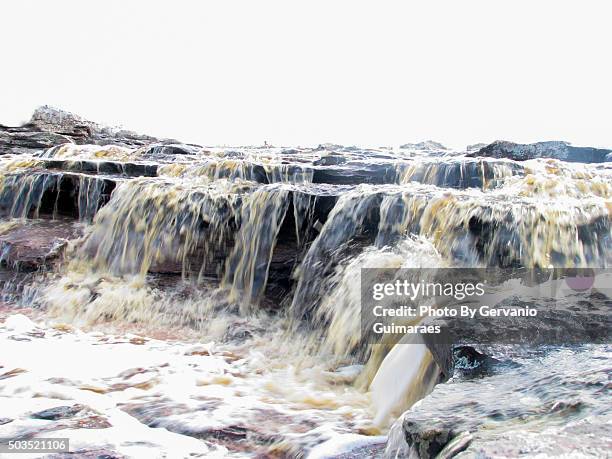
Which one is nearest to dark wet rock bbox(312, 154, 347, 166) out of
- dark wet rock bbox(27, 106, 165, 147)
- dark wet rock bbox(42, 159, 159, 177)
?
dark wet rock bbox(42, 159, 159, 177)

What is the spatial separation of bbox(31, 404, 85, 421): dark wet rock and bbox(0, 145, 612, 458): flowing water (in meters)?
0.04

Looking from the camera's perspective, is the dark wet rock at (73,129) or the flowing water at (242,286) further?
the dark wet rock at (73,129)

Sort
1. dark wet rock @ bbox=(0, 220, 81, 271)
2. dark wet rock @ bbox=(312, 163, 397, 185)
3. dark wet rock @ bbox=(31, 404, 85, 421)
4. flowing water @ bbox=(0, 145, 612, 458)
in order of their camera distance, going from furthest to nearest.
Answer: dark wet rock @ bbox=(312, 163, 397, 185) < dark wet rock @ bbox=(0, 220, 81, 271) < flowing water @ bbox=(0, 145, 612, 458) < dark wet rock @ bbox=(31, 404, 85, 421)

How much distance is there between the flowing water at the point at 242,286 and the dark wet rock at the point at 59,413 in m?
0.04

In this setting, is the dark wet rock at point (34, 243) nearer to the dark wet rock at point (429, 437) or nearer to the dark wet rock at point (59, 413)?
the dark wet rock at point (59, 413)

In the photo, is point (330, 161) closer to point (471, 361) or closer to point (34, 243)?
point (34, 243)

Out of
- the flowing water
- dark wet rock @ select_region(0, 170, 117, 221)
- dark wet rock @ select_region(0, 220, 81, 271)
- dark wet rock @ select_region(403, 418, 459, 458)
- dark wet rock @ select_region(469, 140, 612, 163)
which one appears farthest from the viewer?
dark wet rock @ select_region(469, 140, 612, 163)

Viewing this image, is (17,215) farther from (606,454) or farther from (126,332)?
(606,454)

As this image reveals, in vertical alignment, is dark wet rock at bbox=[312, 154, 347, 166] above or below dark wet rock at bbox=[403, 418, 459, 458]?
above

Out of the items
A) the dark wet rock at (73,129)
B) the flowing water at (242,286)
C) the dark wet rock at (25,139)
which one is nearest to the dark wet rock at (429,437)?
the flowing water at (242,286)

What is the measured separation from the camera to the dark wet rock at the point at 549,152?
12273 millimetres

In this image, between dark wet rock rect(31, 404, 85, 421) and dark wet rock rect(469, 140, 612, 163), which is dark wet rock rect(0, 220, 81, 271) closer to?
dark wet rock rect(31, 404, 85, 421)

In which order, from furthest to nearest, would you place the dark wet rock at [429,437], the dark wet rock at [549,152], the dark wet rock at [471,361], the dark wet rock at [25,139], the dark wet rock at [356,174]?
1. the dark wet rock at [25,139]
2. the dark wet rock at [549,152]
3. the dark wet rock at [356,174]
4. the dark wet rock at [471,361]
5. the dark wet rock at [429,437]

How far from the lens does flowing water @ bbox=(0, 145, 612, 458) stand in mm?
3453
